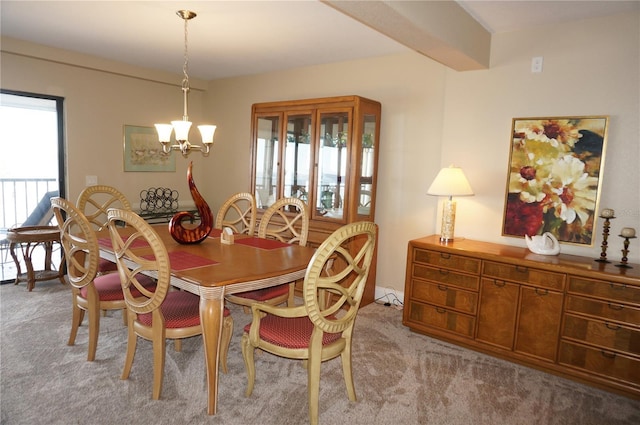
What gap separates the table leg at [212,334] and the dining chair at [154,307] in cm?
20

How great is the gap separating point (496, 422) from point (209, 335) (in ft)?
5.13

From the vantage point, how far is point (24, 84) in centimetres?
412

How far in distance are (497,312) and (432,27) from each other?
1924 millimetres

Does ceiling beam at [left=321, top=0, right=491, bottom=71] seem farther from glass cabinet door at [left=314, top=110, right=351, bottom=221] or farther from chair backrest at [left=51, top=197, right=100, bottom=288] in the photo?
chair backrest at [left=51, top=197, right=100, bottom=288]

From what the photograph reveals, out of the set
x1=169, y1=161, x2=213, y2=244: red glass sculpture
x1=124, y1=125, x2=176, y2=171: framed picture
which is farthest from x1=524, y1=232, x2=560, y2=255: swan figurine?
x1=124, y1=125, x2=176, y2=171: framed picture

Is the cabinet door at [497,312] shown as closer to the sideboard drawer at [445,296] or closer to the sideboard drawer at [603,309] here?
the sideboard drawer at [445,296]

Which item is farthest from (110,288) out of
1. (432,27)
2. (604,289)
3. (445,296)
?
(604,289)

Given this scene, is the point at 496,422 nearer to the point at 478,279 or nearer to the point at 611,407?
the point at 611,407

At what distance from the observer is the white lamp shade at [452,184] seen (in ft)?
10.3

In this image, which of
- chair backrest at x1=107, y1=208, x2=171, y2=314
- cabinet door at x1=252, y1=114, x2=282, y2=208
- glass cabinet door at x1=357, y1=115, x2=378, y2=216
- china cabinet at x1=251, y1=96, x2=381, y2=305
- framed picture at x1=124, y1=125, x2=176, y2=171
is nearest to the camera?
chair backrest at x1=107, y1=208, x2=171, y2=314

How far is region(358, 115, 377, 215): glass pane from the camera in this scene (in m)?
3.84

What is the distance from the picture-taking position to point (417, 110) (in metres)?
3.79

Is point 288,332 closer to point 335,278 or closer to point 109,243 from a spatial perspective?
point 335,278

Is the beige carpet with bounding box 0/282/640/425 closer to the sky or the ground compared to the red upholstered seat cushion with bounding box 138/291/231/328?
closer to the ground
